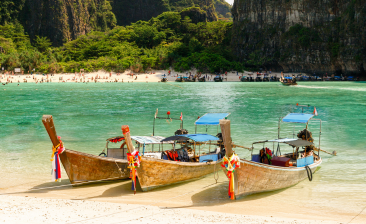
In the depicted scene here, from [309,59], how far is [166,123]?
80141 millimetres

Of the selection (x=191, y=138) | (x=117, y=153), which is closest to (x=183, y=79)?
(x=117, y=153)

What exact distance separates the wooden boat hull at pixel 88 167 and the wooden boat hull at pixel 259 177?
13.9 ft

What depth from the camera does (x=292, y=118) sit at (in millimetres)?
15258

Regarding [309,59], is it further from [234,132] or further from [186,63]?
[234,132]

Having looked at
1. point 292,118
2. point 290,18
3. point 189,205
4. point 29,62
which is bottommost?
point 189,205

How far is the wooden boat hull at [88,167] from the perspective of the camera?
1192cm

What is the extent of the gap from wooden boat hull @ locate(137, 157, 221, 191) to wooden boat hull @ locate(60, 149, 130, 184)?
1546 millimetres

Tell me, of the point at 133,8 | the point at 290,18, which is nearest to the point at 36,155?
the point at 290,18

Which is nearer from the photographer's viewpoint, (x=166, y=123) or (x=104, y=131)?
(x=104, y=131)

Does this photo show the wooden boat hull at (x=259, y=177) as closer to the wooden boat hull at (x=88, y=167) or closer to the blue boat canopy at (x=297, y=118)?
the blue boat canopy at (x=297, y=118)

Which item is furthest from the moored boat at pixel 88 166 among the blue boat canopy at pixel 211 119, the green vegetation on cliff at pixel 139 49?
the green vegetation on cliff at pixel 139 49

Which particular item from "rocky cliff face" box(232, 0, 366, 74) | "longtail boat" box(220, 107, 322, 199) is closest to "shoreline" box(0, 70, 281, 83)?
"rocky cliff face" box(232, 0, 366, 74)

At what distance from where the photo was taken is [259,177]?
431 inches

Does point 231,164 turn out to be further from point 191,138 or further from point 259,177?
point 191,138
